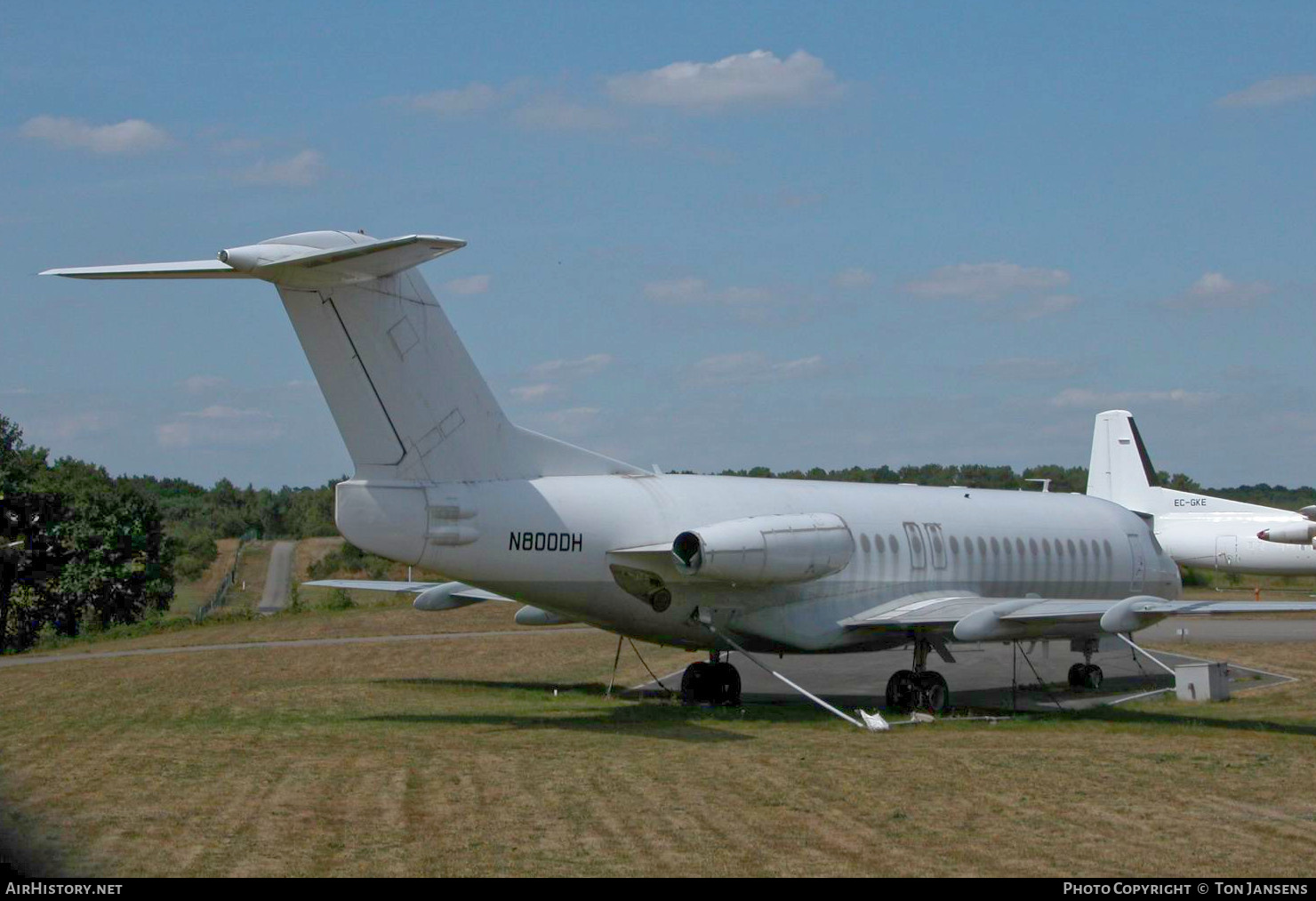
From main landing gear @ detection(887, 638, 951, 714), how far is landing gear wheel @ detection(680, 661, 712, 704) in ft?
9.06

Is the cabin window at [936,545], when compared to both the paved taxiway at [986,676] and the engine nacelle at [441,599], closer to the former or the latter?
the paved taxiway at [986,676]

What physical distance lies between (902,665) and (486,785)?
687 inches

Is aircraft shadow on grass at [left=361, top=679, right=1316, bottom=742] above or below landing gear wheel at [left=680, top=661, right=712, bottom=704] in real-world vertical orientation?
below

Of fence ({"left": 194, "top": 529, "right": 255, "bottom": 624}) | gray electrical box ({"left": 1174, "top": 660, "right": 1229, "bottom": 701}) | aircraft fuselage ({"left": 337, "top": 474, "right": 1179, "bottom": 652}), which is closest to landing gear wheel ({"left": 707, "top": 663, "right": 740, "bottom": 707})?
aircraft fuselage ({"left": 337, "top": 474, "right": 1179, "bottom": 652})

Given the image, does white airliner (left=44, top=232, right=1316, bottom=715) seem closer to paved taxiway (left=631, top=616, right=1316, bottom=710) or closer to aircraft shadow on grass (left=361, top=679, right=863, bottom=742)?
aircraft shadow on grass (left=361, top=679, right=863, bottom=742)

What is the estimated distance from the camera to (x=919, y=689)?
20.2 m

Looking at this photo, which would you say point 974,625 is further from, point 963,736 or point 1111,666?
point 1111,666

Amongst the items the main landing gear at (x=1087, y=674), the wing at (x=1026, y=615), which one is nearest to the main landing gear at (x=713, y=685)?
the wing at (x=1026, y=615)

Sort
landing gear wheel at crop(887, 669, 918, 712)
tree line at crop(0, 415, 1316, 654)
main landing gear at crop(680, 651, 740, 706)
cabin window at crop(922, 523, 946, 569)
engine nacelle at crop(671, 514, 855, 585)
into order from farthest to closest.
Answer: tree line at crop(0, 415, 1316, 654)
cabin window at crop(922, 523, 946, 569)
main landing gear at crop(680, 651, 740, 706)
landing gear wheel at crop(887, 669, 918, 712)
engine nacelle at crop(671, 514, 855, 585)

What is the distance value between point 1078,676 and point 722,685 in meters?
7.65

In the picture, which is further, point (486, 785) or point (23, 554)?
point (23, 554)

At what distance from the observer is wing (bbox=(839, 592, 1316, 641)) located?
17.9 meters
